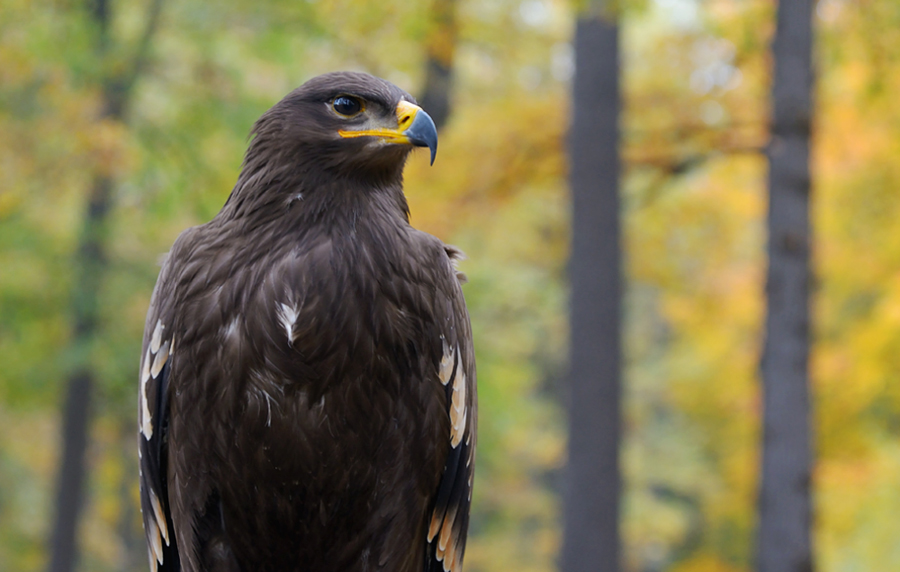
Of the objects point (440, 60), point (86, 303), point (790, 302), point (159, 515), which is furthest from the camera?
point (86, 303)

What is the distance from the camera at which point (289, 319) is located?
2.08 metres

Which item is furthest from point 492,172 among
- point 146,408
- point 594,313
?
point 146,408

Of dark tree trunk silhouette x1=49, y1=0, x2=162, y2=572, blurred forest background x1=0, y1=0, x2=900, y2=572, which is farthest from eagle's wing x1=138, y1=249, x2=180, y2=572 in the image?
dark tree trunk silhouette x1=49, y1=0, x2=162, y2=572

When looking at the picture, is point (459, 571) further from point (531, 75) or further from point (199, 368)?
point (531, 75)

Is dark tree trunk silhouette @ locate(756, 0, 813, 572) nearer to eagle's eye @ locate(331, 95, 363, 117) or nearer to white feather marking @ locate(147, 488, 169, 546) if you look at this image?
eagle's eye @ locate(331, 95, 363, 117)

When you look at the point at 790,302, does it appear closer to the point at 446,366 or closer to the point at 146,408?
the point at 446,366

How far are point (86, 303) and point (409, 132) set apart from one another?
8.22 metres

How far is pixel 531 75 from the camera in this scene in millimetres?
11289

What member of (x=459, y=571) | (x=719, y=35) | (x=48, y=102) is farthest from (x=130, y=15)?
(x=459, y=571)

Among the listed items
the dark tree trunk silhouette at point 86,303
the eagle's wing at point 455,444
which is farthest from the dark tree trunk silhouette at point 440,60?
the eagle's wing at point 455,444

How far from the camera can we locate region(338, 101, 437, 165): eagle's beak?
2197mm

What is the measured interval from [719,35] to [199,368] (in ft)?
22.9

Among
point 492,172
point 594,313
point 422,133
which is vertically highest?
point 492,172

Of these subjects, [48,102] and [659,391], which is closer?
[48,102]
